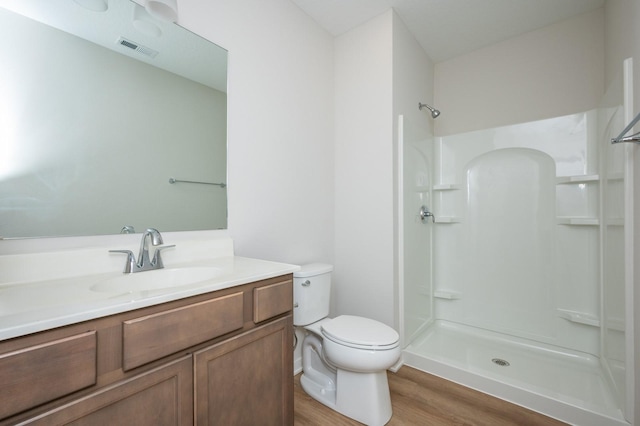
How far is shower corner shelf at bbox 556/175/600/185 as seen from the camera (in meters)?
1.99

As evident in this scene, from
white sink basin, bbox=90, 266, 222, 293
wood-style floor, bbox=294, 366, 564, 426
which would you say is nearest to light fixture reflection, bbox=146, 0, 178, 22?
white sink basin, bbox=90, 266, 222, 293

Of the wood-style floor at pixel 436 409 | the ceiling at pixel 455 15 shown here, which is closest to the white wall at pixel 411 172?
the ceiling at pixel 455 15

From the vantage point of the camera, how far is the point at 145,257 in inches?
46.3

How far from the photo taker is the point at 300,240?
2020mm

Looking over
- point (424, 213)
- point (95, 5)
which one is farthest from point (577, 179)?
point (95, 5)

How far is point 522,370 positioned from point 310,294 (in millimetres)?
1527

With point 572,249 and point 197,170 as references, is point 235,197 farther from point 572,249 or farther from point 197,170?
point 572,249

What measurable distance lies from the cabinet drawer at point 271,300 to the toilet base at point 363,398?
65 centimetres

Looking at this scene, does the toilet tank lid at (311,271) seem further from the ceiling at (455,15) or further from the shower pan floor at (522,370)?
A: the ceiling at (455,15)

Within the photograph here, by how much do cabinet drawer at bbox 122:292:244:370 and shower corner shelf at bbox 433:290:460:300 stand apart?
7.18 feet

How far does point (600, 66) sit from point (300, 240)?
2565 millimetres

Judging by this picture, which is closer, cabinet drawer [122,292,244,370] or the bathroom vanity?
the bathroom vanity

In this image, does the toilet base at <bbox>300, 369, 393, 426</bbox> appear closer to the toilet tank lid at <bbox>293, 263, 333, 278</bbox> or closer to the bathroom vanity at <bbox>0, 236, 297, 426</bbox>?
the bathroom vanity at <bbox>0, 236, 297, 426</bbox>

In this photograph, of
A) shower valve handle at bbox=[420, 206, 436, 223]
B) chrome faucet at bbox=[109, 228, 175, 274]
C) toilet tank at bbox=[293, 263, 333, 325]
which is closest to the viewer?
chrome faucet at bbox=[109, 228, 175, 274]
